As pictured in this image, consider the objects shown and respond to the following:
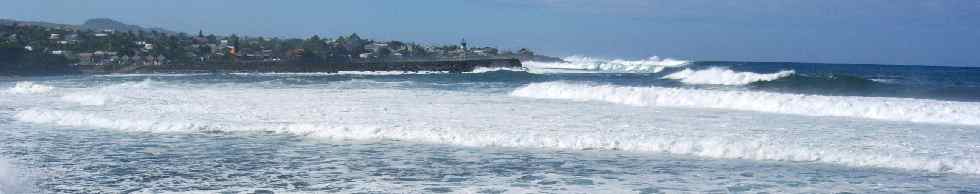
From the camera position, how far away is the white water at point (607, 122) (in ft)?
→ 43.8

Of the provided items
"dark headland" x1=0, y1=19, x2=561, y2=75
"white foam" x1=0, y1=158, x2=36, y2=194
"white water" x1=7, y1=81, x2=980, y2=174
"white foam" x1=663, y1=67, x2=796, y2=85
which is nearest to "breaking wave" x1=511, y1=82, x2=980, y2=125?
"white water" x1=7, y1=81, x2=980, y2=174

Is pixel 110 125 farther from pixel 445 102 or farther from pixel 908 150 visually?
pixel 908 150

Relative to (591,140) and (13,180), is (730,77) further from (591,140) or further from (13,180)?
(13,180)

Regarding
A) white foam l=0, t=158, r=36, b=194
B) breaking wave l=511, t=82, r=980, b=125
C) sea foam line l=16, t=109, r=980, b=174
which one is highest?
breaking wave l=511, t=82, r=980, b=125

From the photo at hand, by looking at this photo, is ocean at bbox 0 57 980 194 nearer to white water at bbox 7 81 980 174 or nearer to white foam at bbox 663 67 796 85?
white water at bbox 7 81 980 174

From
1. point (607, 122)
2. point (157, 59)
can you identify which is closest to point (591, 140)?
point (607, 122)

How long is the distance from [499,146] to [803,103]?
1044 cm

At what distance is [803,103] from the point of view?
2153 cm

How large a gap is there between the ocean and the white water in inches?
1.9

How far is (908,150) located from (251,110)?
46.6ft

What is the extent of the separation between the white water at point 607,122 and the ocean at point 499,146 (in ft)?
0.16

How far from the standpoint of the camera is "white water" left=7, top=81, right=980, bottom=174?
13.3 m

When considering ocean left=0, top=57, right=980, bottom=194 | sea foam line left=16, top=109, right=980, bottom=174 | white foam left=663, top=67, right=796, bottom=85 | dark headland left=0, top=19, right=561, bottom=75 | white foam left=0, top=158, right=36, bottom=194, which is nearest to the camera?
white foam left=0, top=158, right=36, bottom=194

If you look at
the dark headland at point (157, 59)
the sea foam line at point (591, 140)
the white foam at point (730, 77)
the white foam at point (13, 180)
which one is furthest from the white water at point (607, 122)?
the dark headland at point (157, 59)
